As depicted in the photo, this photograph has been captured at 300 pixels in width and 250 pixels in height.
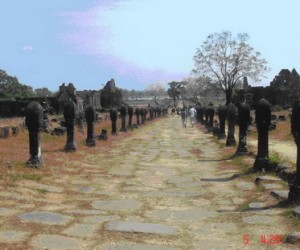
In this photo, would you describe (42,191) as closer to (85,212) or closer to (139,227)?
(85,212)

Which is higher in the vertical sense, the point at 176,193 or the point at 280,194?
the point at 280,194

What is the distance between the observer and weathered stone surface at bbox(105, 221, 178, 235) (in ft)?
17.1

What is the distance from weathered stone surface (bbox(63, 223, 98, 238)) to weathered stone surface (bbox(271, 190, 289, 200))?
2.85 metres

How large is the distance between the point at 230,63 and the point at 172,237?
61580mm

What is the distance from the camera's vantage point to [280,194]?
22.2 ft

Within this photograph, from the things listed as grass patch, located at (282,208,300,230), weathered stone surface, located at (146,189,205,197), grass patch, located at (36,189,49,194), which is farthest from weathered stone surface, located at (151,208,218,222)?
grass patch, located at (36,189,49,194)

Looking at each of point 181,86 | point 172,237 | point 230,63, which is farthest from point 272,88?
point 181,86

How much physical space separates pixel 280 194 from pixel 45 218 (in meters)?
3.44

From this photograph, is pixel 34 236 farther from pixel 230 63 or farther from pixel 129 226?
pixel 230 63

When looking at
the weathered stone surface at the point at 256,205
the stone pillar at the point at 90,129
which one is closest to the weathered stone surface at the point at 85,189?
the weathered stone surface at the point at 256,205

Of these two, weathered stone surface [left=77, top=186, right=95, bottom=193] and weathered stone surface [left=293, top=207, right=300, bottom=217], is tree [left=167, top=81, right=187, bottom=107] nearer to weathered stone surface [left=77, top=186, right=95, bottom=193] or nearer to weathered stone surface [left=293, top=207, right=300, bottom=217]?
weathered stone surface [left=77, top=186, right=95, bottom=193]

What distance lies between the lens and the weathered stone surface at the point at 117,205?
650 cm

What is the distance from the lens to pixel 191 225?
5598 mm

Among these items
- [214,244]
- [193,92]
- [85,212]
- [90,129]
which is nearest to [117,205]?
[85,212]
